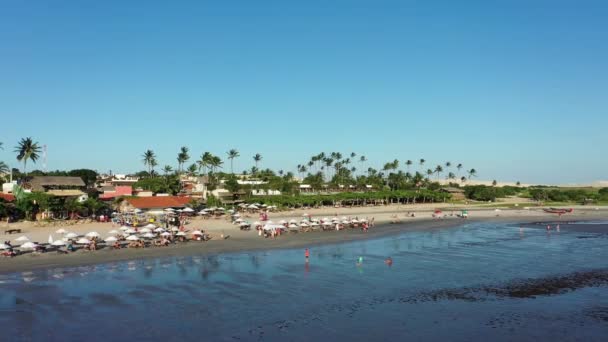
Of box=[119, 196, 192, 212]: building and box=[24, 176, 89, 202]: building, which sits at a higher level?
box=[24, 176, 89, 202]: building

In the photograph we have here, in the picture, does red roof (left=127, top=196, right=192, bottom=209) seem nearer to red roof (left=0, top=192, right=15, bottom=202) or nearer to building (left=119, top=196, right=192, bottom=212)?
building (left=119, top=196, right=192, bottom=212)

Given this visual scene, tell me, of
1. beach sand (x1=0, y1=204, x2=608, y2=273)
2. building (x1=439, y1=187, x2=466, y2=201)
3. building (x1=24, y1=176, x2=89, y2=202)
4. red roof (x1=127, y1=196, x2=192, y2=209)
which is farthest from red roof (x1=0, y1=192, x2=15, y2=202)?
building (x1=439, y1=187, x2=466, y2=201)

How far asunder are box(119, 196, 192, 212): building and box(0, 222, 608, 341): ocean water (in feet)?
109

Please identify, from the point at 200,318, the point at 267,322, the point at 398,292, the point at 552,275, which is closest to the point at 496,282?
the point at 552,275

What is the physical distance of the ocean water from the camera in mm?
22188

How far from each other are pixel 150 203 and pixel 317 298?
50050 millimetres

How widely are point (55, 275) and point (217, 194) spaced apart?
66.2 metres

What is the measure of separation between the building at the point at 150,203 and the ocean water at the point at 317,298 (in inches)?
1306

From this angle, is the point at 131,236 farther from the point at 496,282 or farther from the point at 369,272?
the point at 496,282

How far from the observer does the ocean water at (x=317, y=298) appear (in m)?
22.2

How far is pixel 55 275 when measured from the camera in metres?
33.2

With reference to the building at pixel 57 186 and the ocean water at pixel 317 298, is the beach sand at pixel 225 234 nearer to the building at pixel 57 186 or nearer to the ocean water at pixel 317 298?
the ocean water at pixel 317 298

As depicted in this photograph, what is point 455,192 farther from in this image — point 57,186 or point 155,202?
point 57,186

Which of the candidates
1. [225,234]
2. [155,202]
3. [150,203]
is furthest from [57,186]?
[225,234]
